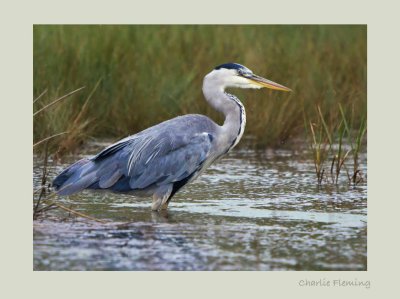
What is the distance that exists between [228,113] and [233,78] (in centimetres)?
39

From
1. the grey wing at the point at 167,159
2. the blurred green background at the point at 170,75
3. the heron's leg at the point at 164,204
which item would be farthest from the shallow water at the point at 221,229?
the blurred green background at the point at 170,75

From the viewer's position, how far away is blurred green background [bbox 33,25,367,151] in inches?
509

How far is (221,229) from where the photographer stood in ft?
27.0

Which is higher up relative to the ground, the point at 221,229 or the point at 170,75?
the point at 170,75

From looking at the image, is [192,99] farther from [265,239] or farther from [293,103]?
[265,239]

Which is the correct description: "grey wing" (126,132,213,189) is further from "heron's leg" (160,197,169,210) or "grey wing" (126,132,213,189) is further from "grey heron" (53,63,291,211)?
"heron's leg" (160,197,169,210)

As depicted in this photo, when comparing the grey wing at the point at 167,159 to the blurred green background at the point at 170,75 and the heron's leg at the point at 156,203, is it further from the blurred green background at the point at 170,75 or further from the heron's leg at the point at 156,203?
the blurred green background at the point at 170,75

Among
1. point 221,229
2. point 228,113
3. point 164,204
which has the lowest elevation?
point 221,229

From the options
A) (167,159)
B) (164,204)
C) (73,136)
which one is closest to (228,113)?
(167,159)

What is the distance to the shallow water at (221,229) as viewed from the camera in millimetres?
7051

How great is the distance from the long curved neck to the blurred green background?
94.1 inches

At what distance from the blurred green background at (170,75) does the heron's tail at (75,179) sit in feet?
8.26

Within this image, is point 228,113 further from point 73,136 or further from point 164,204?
point 73,136

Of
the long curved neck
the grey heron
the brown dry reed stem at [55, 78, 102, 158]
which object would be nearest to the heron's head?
the long curved neck
